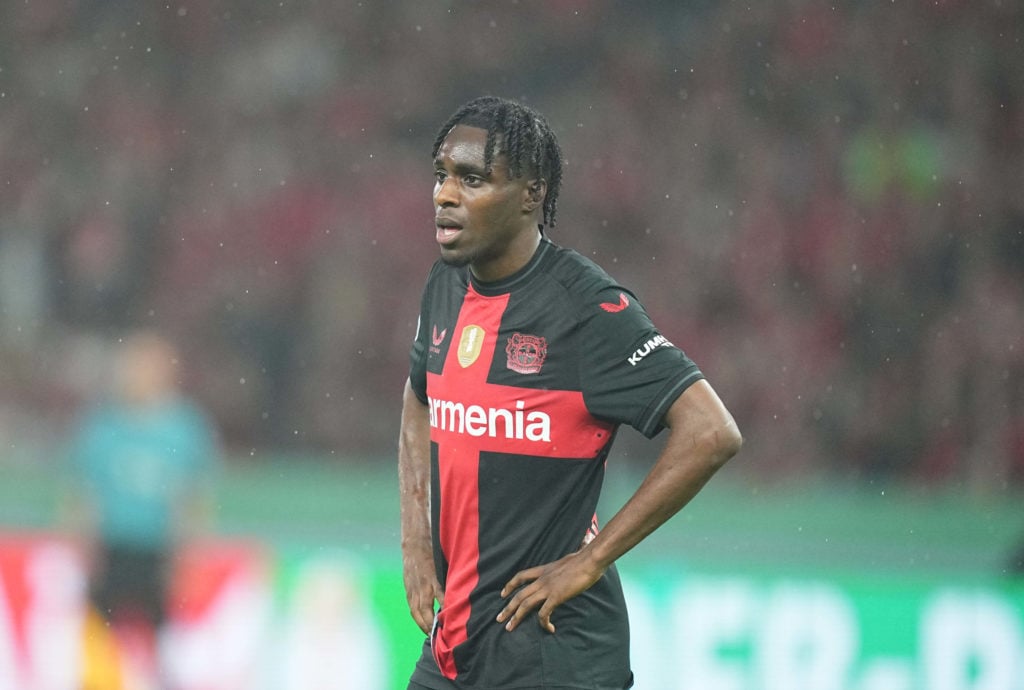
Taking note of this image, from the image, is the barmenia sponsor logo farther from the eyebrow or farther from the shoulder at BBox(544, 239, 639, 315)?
the eyebrow

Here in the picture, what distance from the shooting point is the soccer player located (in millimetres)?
2611

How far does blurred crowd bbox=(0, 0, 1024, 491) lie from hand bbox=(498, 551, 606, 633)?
527 centimetres

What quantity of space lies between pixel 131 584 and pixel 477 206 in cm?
403

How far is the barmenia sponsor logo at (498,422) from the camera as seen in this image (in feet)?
8.78

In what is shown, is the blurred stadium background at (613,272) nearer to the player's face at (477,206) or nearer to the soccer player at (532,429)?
the soccer player at (532,429)

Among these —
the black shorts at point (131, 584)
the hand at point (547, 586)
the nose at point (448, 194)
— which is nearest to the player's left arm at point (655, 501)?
the hand at point (547, 586)

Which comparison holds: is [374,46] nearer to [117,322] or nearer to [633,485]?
[117,322]

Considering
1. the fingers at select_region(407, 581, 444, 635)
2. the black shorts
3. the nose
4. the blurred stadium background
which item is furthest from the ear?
the black shorts

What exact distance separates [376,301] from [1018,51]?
474 cm

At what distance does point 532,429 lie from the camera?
2676 millimetres

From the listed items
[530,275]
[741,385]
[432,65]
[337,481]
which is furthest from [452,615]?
[432,65]

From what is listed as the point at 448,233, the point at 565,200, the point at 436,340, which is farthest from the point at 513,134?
the point at 565,200

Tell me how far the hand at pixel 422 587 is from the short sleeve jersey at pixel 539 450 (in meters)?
0.10

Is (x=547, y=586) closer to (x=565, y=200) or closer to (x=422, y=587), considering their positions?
(x=422, y=587)
